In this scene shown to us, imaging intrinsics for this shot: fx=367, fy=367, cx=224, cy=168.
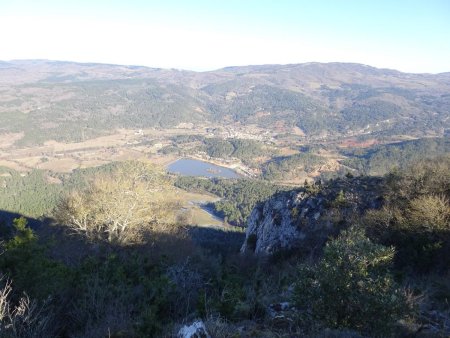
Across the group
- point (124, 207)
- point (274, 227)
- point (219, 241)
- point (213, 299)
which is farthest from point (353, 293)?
point (219, 241)

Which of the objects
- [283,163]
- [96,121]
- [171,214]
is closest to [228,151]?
[283,163]

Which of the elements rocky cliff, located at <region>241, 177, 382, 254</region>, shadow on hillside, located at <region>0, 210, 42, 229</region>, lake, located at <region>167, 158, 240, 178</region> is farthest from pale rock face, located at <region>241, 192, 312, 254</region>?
lake, located at <region>167, 158, 240, 178</region>

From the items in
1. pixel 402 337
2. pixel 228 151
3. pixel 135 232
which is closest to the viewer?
pixel 402 337

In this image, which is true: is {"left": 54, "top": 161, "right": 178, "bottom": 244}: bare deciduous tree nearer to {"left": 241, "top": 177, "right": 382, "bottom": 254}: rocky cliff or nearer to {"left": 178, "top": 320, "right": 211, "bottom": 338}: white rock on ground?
{"left": 241, "top": 177, "right": 382, "bottom": 254}: rocky cliff

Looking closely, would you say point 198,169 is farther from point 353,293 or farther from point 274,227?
point 353,293

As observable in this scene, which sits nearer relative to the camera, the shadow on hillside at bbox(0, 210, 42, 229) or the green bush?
the green bush

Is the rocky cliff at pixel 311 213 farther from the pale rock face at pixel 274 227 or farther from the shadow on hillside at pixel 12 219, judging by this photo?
the shadow on hillside at pixel 12 219

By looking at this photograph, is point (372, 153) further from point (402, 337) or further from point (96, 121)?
point (96, 121)

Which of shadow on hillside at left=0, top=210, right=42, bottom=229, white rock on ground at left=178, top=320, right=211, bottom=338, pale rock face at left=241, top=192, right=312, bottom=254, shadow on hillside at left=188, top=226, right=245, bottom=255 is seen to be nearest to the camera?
white rock on ground at left=178, top=320, right=211, bottom=338
